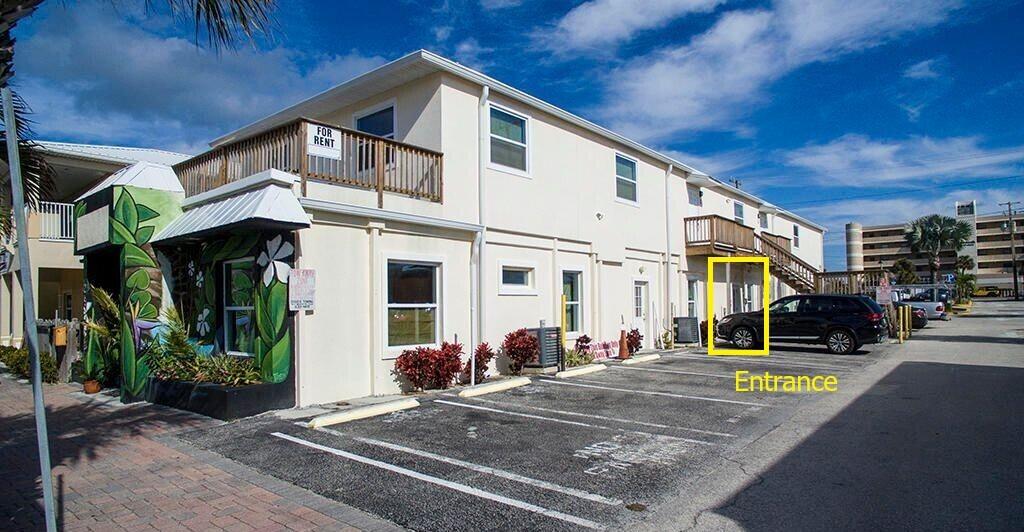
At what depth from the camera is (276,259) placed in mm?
9414

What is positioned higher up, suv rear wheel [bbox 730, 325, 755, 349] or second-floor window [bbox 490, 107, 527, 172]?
second-floor window [bbox 490, 107, 527, 172]

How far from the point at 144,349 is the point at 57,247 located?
11022 mm

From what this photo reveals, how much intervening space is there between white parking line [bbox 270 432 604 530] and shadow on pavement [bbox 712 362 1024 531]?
121 cm

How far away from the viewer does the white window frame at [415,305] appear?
10.6 meters

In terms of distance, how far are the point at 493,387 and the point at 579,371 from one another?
266 centimetres

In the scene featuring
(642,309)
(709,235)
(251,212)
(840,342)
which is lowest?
(840,342)

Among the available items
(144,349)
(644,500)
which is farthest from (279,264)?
(644,500)

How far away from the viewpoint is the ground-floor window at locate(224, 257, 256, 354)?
1030 centimetres

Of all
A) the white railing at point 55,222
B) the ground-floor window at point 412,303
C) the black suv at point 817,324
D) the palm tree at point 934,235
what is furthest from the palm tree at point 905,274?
the white railing at point 55,222

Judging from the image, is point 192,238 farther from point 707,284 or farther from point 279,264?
point 707,284

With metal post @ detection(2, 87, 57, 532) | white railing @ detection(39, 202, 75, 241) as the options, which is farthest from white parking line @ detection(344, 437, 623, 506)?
white railing @ detection(39, 202, 75, 241)

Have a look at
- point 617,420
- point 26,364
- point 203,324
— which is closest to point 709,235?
point 617,420

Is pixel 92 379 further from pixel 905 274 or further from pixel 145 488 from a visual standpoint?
pixel 905 274

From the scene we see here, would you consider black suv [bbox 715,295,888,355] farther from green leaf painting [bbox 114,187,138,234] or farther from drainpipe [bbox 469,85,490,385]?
green leaf painting [bbox 114,187,138,234]
